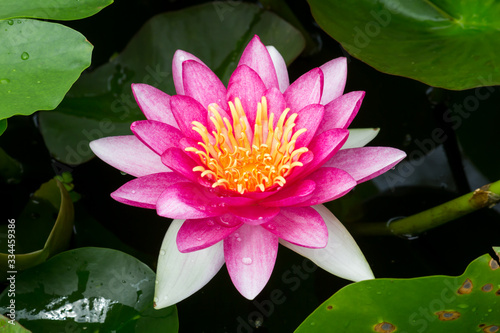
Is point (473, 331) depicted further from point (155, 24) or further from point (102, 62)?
point (102, 62)

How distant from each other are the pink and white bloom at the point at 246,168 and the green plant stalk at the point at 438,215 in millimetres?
543

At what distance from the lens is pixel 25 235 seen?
221cm

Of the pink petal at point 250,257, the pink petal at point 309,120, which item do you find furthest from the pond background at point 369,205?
the pink petal at point 309,120

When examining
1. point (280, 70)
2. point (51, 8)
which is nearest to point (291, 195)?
point (280, 70)

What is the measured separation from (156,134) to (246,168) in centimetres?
36

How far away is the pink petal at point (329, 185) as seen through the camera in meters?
1.49

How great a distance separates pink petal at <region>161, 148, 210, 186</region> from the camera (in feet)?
4.96

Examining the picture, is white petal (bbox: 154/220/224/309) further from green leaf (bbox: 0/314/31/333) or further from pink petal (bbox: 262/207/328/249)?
green leaf (bbox: 0/314/31/333)

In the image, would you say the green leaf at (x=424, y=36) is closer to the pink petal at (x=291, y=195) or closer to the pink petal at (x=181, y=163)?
the pink petal at (x=291, y=195)

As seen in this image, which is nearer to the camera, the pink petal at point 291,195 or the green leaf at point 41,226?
the pink petal at point 291,195

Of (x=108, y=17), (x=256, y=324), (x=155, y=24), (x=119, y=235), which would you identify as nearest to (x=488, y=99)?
(x=256, y=324)

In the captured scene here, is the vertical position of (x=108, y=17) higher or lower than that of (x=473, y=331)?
higher

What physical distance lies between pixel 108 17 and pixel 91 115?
0.86 metres

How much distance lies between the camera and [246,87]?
1.70m
